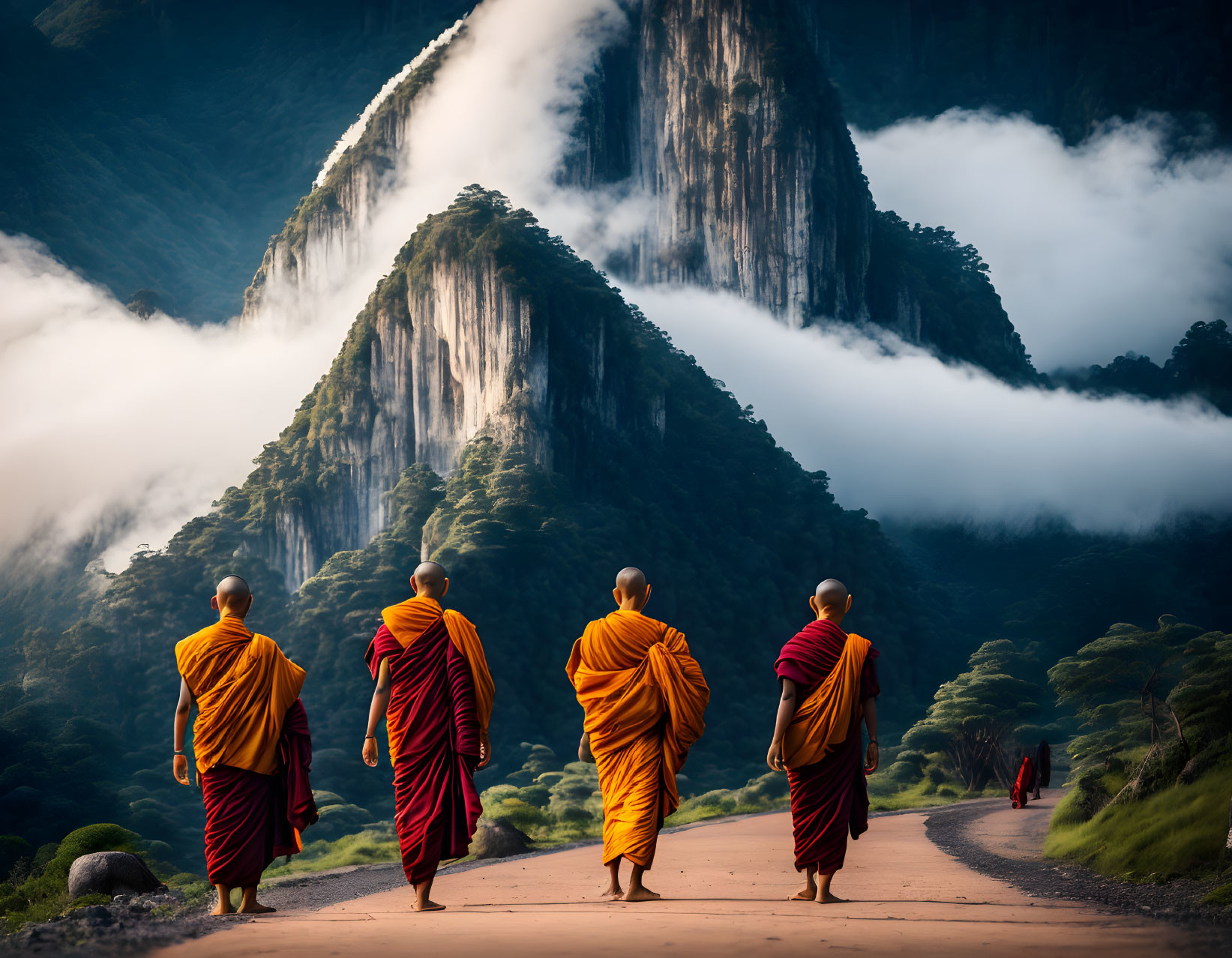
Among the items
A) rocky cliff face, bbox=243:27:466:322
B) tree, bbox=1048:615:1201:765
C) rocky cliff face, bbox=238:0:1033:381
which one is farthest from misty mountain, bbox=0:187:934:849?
tree, bbox=1048:615:1201:765

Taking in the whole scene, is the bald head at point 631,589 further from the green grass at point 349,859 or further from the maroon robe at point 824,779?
the green grass at point 349,859

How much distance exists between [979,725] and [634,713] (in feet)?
116

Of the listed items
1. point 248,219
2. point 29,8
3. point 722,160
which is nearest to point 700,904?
point 722,160

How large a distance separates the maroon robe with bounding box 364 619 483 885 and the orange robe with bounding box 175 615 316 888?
61 centimetres

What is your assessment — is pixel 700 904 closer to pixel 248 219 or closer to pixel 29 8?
pixel 248 219

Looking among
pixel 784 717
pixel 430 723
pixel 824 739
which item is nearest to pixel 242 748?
pixel 430 723

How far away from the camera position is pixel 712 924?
6.78 meters

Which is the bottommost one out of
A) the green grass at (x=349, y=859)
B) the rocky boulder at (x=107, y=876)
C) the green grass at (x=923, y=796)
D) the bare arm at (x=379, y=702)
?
the green grass at (x=923, y=796)

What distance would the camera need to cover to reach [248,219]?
142875mm

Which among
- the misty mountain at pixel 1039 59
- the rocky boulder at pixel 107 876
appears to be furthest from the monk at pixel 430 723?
the misty mountain at pixel 1039 59

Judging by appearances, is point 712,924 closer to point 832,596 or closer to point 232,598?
point 832,596

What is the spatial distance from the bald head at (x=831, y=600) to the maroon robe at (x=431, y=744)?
2323mm

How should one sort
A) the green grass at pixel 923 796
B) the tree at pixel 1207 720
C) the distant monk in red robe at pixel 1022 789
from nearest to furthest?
1. the tree at pixel 1207 720
2. the distant monk in red robe at pixel 1022 789
3. the green grass at pixel 923 796

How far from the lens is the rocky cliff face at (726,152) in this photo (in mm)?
91625
